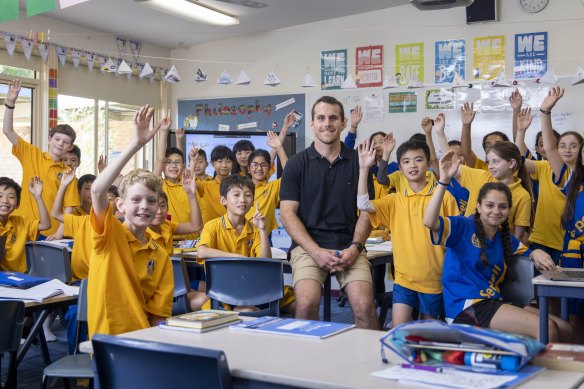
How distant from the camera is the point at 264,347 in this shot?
170 centimetres

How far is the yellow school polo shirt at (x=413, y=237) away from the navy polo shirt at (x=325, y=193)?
14 cm

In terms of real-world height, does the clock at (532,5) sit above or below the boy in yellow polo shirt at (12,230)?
above

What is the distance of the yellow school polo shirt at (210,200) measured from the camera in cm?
558

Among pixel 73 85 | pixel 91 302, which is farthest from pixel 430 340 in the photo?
pixel 73 85

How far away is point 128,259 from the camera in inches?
99.8

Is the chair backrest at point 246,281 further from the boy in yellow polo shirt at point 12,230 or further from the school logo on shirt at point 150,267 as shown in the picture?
the boy in yellow polo shirt at point 12,230

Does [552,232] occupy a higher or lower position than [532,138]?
lower

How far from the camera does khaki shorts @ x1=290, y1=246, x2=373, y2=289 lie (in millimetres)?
3387

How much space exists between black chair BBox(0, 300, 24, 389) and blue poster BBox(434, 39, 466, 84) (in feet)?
19.2

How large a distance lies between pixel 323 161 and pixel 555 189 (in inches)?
63.2

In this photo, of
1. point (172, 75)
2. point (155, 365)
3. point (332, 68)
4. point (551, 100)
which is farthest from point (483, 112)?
point (155, 365)

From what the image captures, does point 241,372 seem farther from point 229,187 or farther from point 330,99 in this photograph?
point 229,187

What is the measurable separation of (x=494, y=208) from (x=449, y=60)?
14.8 feet

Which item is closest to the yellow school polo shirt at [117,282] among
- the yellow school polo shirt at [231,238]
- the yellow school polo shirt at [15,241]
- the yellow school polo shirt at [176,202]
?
the yellow school polo shirt at [231,238]
